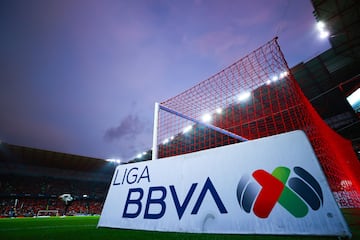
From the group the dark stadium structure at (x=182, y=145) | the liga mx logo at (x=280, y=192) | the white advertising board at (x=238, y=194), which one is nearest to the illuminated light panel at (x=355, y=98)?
the dark stadium structure at (x=182, y=145)

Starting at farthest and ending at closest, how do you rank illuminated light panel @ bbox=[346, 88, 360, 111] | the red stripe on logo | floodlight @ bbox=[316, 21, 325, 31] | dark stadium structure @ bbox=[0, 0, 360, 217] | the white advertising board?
dark stadium structure @ bbox=[0, 0, 360, 217], illuminated light panel @ bbox=[346, 88, 360, 111], floodlight @ bbox=[316, 21, 325, 31], the red stripe on logo, the white advertising board

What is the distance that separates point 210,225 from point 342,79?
58.3ft

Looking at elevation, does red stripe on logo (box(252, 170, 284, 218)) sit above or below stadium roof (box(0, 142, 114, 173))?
below

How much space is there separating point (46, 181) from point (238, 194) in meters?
31.2

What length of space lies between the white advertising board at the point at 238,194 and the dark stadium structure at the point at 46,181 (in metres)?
23.4

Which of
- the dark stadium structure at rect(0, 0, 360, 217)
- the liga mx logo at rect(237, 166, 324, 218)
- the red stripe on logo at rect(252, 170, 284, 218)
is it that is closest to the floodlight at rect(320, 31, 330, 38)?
the dark stadium structure at rect(0, 0, 360, 217)

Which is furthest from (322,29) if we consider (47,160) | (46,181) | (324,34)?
(46,181)

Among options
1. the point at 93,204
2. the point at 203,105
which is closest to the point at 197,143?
the point at 203,105

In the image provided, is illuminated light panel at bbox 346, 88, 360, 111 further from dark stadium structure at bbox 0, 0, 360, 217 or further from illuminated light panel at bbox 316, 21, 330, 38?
illuminated light panel at bbox 316, 21, 330, 38

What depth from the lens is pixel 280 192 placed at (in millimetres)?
1581

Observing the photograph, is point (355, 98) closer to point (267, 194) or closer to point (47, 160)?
point (267, 194)

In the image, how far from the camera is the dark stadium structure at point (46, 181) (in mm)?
19781

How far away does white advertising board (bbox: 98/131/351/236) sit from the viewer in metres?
1.45

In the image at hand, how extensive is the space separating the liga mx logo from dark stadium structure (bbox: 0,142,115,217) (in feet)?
80.8
